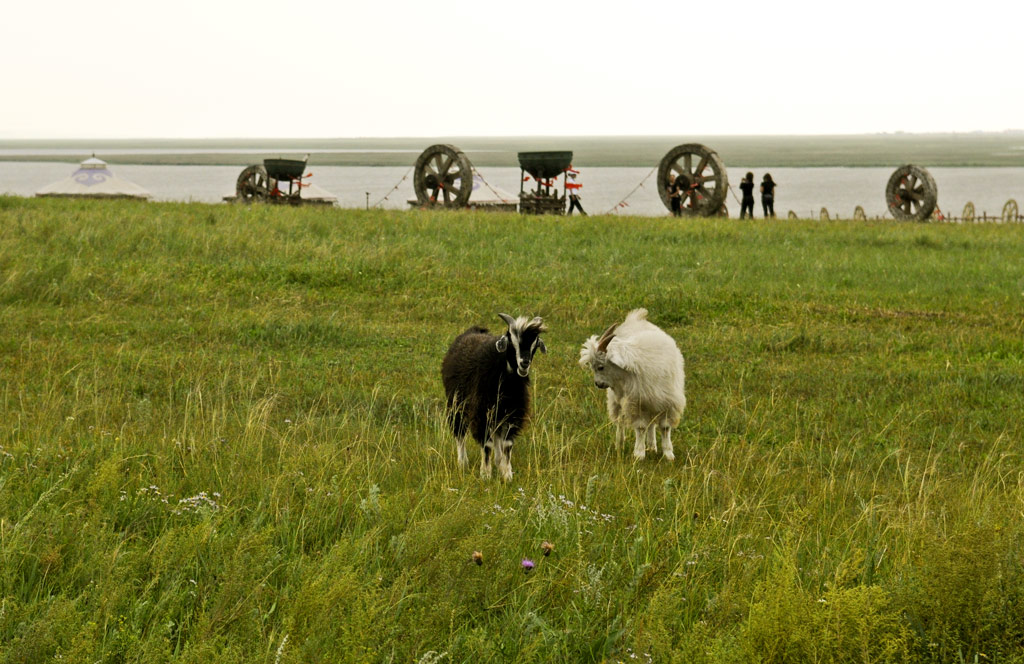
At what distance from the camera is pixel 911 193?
3131 cm

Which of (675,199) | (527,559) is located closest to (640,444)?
(527,559)

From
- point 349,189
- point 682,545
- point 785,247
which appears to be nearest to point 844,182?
point 349,189

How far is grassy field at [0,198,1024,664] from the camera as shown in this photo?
3.56m

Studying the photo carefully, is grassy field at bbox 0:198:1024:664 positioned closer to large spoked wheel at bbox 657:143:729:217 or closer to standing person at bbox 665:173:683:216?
large spoked wheel at bbox 657:143:729:217

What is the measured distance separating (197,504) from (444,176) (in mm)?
25446

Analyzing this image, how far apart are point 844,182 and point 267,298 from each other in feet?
406

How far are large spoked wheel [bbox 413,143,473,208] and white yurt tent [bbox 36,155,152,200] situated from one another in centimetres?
1154

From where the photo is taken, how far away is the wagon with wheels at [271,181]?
105ft

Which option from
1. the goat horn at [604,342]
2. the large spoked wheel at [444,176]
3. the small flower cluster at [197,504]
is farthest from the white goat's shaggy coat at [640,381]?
the large spoked wheel at [444,176]

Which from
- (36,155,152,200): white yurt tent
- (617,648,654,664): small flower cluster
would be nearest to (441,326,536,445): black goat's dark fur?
(617,648,654,664): small flower cluster

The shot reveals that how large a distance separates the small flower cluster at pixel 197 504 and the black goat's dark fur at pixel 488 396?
2.09m

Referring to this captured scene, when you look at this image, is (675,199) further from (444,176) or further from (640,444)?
(640,444)

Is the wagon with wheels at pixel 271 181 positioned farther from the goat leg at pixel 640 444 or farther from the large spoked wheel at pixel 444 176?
the goat leg at pixel 640 444

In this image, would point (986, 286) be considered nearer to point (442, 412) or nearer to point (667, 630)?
point (442, 412)
